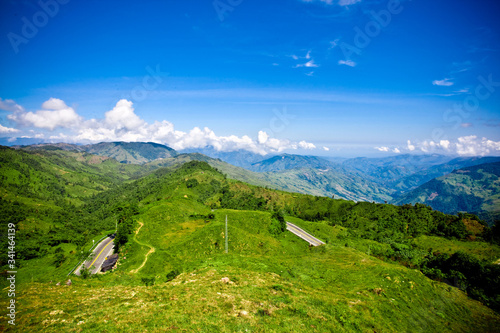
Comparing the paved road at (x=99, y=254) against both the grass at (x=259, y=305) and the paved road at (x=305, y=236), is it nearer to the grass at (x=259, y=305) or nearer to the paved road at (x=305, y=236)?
the grass at (x=259, y=305)

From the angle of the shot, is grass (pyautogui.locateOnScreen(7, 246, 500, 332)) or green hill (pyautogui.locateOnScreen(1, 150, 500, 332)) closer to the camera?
→ grass (pyautogui.locateOnScreen(7, 246, 500, 332))

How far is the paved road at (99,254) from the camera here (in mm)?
59231

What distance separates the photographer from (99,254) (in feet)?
221

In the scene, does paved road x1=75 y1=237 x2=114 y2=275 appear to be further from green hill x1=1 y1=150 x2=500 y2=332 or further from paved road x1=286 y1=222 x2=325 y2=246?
paved road x1=286 y1=222 x2=325 y2=246

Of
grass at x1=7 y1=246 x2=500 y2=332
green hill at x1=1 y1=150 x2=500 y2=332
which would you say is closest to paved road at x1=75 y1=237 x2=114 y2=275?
green hill at x1=1 y1=150 x2=500 y2=332

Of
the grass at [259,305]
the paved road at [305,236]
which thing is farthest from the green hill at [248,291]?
the paved road at [305,236]

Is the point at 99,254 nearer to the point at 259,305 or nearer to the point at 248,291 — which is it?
the point at 248,291

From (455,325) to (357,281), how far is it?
12925 mm

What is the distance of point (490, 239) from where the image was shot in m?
104

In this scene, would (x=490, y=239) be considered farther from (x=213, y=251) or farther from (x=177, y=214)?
(x=177, y=214)

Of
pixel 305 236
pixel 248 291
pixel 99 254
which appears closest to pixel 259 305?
pixel 248 291

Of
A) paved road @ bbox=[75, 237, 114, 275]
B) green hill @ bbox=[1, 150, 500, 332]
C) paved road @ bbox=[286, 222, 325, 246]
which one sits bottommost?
paved road @ bbox=[286, 222, 325, 246]

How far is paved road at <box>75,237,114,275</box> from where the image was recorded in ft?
194

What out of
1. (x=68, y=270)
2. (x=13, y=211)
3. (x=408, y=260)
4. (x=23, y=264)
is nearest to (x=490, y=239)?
(x=408, y=260)
